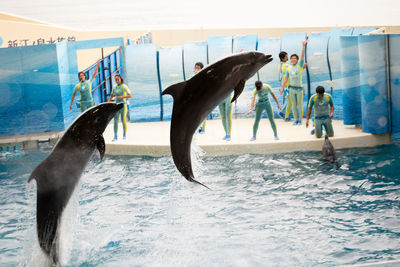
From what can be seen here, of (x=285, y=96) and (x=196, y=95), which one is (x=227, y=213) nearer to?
(x=196, y=95)

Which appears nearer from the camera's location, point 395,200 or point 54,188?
point 54,188

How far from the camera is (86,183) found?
28.5 feet

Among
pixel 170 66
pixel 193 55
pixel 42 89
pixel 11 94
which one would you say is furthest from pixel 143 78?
pixel 11 94

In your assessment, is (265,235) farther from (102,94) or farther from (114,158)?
(102,94)

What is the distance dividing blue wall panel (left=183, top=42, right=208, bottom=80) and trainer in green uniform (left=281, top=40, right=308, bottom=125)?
7.69ft

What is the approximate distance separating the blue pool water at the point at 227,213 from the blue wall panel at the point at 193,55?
11.2ft

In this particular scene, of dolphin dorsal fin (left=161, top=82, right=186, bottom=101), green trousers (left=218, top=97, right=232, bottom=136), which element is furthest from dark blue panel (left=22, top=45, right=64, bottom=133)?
dolphin dorsal fin (left=161, top=82, right=186, bottom=101)

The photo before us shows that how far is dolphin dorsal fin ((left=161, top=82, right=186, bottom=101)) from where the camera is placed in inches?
138

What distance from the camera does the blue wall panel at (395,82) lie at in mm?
9414

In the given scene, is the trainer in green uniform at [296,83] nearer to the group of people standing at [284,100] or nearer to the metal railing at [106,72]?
the group of people standing at [284,100]

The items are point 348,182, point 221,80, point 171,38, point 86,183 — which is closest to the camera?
point 221,80

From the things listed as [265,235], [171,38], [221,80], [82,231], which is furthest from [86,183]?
[171,38]

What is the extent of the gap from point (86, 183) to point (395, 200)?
4883 millimetres

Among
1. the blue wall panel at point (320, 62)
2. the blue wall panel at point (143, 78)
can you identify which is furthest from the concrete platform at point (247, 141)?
the blue wall panel at point (143, 78)
